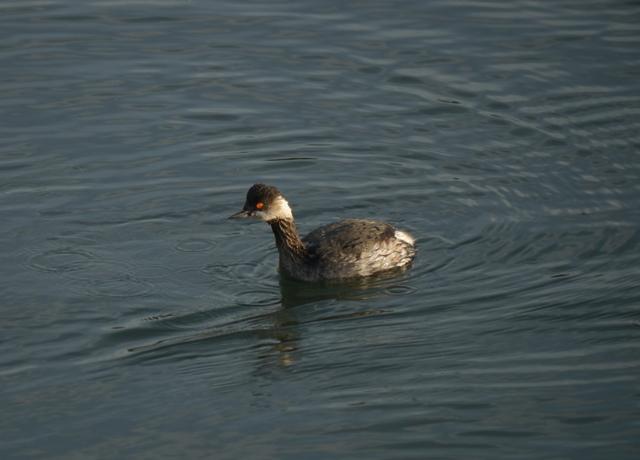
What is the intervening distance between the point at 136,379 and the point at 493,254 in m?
4.48

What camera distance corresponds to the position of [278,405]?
1109 centimetres

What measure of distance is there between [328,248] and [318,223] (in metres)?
1.25

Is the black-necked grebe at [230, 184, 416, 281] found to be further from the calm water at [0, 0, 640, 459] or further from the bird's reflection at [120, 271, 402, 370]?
the calm water at [0, 0, 640, 459]

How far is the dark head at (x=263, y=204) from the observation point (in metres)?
14.2

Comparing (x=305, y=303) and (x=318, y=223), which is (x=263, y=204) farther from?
(x=318, y=223)

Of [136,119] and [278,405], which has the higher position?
[136,119]

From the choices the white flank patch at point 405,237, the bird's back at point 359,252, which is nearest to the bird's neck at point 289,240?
the bird's back at point 359,252

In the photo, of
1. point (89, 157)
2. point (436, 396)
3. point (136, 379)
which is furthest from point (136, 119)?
point (436, 396)

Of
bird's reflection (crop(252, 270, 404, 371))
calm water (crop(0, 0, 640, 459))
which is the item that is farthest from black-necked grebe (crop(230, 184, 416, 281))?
calm water (crop(0, 0, 640, 459))

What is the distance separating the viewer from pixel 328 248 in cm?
1440

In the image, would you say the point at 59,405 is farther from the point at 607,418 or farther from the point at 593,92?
the point at 593,92

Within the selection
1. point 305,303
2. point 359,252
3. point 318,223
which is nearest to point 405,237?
point 359,252

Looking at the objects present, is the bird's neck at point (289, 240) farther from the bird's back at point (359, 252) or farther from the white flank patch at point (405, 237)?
the white flank patch at point (405, 237)

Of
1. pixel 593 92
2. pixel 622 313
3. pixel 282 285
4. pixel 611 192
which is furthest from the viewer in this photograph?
pixel 593 92
